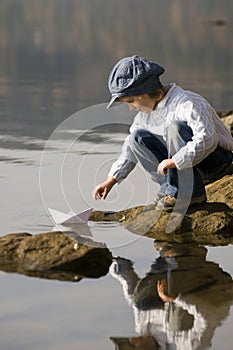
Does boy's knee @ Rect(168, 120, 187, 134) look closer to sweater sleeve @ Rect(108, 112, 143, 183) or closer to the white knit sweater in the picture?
the white knit sweater

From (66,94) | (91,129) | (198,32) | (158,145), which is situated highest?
(158,145)

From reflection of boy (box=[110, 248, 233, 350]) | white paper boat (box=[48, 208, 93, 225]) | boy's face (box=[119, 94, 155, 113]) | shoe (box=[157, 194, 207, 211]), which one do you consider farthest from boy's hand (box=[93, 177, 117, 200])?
reflection of boy (box=[110, 248, 233, 350])

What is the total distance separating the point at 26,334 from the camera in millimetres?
4262

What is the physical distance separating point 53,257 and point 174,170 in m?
1.20

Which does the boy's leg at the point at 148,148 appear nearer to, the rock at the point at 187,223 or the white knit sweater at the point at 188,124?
the white knit sweater at the point at 188,124

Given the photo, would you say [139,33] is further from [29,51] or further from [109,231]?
[109,231]

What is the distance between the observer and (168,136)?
6062 millimetres

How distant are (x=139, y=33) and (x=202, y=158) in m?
18.3

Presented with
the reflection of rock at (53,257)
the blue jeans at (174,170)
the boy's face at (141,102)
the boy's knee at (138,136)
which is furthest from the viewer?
the boy's knee at (138,136)

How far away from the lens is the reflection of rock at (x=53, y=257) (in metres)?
5.18

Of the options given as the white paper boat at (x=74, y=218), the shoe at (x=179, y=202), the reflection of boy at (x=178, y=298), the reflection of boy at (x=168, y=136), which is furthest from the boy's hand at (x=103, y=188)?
the reflection of boy at (x=178, y=298)

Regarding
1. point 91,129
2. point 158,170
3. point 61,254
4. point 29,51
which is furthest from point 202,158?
point 29,51

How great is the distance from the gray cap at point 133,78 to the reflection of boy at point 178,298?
3.29ft

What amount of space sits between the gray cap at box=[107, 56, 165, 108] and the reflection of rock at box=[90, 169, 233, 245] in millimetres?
749
